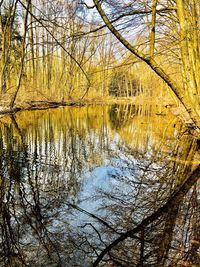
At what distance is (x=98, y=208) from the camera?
4.88 metres

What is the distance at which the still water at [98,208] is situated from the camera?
3443mm

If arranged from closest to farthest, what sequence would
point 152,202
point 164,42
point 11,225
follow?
point 11,225 < point 152,202 < point 164,42

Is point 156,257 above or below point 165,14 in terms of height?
below

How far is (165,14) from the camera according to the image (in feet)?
41.4

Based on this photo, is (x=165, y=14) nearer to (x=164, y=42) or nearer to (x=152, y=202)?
(x=164, y=42)

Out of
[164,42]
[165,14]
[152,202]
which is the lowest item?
[152,202]

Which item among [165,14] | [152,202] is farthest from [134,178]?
[165,14]

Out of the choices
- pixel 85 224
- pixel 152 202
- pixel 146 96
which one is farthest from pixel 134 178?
pixel 146 96

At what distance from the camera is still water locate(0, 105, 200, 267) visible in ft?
11.3

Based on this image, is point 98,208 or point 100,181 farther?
point 100,181

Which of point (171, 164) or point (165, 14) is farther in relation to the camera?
point (165, 14)

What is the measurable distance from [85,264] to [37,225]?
1.14 meters

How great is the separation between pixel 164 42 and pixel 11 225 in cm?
1027

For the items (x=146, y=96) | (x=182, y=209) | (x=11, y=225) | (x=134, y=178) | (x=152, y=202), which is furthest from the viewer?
(x=146, y=96)
